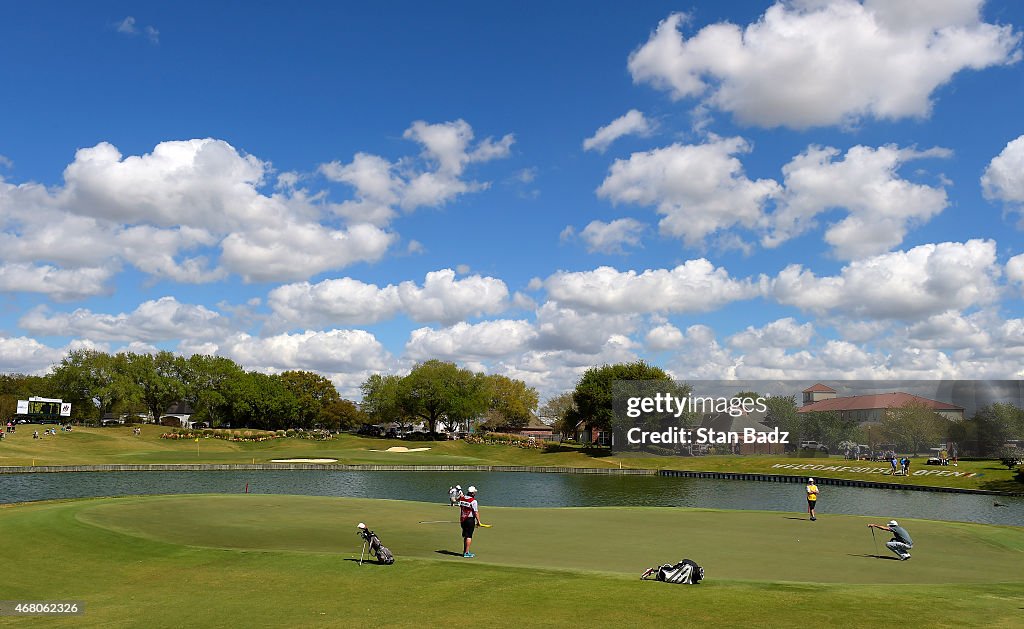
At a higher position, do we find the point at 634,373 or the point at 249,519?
the point at 634,373

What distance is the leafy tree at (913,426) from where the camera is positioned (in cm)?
10619

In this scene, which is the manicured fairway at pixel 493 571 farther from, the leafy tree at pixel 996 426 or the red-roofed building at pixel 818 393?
the red-roofed building at pixel 818 393

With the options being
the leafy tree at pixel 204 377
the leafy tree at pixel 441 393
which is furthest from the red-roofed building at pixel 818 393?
the leafy tree at pixel 204 377

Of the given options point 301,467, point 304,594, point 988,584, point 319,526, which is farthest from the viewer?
point 301,467

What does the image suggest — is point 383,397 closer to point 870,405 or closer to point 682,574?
point 870,405

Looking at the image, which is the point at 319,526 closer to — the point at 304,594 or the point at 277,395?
the point at 304,594

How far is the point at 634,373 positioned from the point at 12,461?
99.7m

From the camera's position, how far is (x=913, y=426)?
10700cm

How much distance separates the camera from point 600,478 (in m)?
96.4

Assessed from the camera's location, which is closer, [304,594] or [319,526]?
[304,594]

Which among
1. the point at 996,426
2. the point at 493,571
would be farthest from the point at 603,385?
the point at 493,571

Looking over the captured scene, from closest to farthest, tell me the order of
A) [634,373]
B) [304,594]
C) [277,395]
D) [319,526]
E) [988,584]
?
[304,594] < [988,584] < [319,526] < [634,373] < [277,395]

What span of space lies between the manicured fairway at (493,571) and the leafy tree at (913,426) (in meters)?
78.6

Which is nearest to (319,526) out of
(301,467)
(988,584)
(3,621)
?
(3,621)
